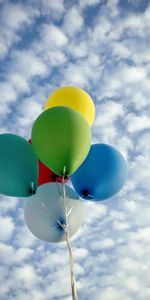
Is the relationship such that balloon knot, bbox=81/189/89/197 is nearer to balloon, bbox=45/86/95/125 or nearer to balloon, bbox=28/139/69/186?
balloon, bbox=28/139/69/186

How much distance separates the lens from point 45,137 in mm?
4465

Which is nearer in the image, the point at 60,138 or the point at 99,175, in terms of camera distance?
the point at 60,138

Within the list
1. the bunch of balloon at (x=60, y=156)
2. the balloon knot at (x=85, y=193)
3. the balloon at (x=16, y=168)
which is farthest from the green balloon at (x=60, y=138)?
the balloon knot at (x=85, y=193)

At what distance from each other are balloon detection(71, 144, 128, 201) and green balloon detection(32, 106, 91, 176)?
0.53 m

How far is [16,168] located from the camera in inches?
184

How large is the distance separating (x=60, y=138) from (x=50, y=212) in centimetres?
120

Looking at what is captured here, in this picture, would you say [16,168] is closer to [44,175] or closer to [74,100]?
[44,175]

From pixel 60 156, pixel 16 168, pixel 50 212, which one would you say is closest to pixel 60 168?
pixel 60 156

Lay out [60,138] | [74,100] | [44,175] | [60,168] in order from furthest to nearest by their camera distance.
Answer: [74,100] → [44,175] → [60,168] → [60,138]

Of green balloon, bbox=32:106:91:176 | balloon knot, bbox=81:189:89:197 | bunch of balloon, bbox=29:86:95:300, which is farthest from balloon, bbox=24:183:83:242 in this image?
green balloon, bbox=32:106:91:176

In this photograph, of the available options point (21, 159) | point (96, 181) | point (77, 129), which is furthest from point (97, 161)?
point (21, 159)

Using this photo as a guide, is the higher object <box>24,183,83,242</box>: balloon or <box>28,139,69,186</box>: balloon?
<box>28,139,69,186</box>: balloon

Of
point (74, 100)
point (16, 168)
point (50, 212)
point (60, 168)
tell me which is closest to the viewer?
point (60, 168)

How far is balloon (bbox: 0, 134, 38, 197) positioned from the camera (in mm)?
4668
